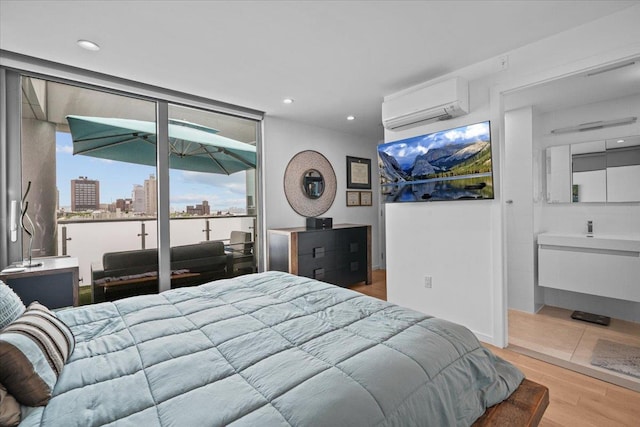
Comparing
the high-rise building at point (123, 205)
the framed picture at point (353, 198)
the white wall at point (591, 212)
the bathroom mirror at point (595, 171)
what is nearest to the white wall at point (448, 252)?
the white wall at point (591, 212)

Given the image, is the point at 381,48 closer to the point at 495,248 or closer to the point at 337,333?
the point at 495,248

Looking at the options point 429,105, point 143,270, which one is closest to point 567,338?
point 429,105

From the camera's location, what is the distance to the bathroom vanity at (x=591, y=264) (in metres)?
2.88

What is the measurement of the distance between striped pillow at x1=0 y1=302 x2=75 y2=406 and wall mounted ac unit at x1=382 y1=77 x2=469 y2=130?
3020mm

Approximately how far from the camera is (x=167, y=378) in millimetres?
1043

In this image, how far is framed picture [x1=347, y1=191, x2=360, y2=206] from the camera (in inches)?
209

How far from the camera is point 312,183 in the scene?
4727 mm

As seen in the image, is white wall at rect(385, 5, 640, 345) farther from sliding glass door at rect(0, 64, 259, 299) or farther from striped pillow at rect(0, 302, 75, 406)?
striped pillow at rect(0, 302, 75, 406)

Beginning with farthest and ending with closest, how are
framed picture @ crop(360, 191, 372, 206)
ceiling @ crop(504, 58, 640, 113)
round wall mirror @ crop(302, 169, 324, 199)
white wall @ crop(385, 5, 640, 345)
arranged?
framed picture @ crop(360, 191, 372, 206), round wall mirror @ crop(302, 169, 324, 199), ceiling @ crop(504, 58, 640, 113), white wall @ crop(385, 5, 640, 345)

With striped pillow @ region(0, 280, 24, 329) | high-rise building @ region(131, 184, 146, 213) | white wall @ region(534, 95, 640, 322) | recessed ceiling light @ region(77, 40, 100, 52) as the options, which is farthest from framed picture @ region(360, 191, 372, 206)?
striped pillow @ region(0, 280, 24, 329)

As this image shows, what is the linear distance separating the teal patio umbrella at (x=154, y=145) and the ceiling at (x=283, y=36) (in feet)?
1.78

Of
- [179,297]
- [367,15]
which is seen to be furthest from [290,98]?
[179,297]

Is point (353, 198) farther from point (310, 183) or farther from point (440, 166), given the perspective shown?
point (440, 166)

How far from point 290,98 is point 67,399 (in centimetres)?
325
